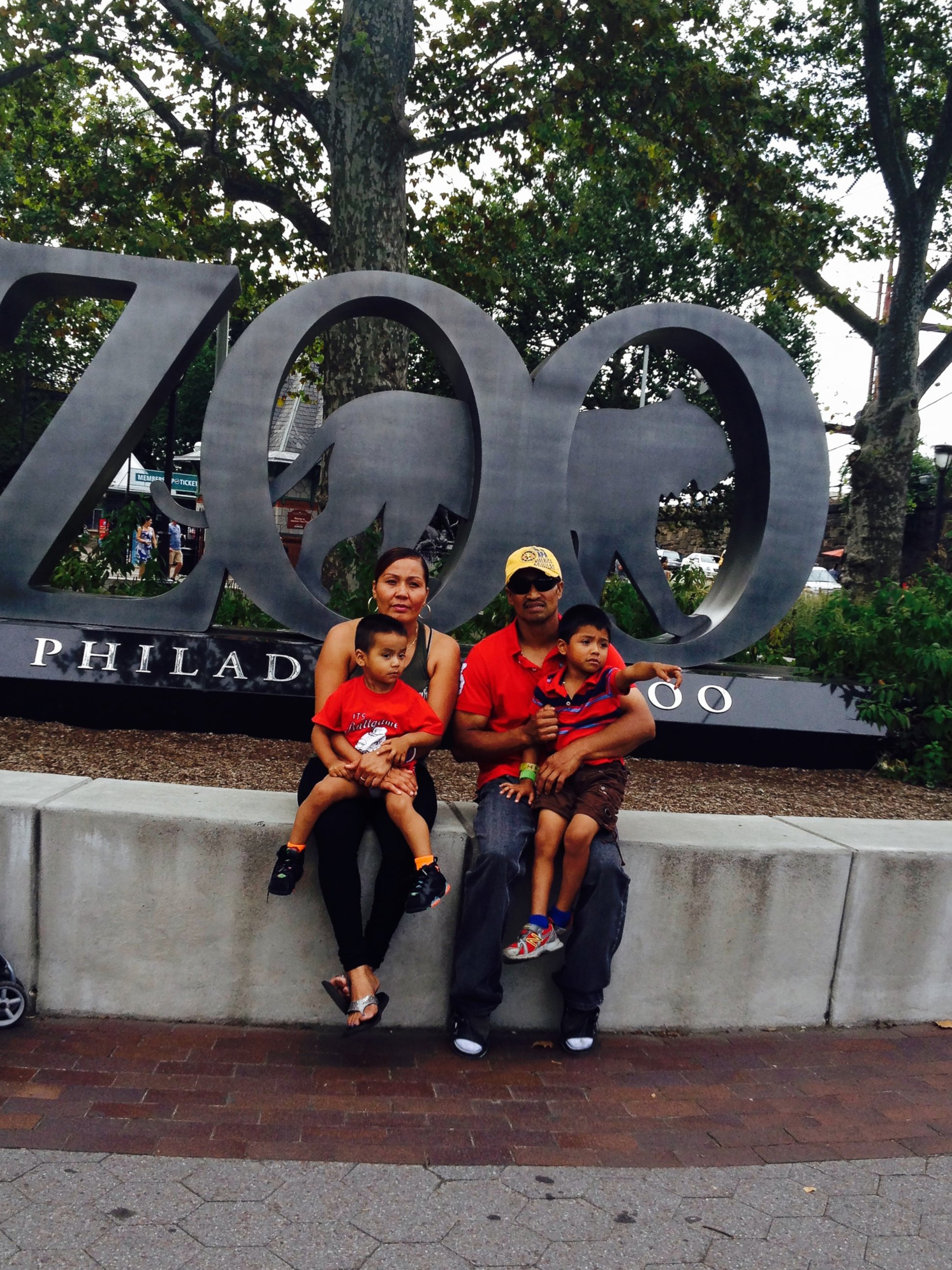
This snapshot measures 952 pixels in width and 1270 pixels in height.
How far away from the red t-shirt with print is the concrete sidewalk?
1333 millimetres

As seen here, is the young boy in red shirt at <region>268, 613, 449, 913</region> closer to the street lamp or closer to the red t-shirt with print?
the red t-shirt with print

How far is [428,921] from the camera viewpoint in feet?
11.9

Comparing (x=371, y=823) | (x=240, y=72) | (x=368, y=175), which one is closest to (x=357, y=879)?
(x=371, y=823)

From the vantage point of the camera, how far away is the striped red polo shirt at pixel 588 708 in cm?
367

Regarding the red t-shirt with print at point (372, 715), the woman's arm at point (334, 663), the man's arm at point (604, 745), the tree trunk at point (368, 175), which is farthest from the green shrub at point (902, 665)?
the tree trunk at point (368, 175)

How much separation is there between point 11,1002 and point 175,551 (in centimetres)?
1443

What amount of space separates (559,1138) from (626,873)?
3.13 ft

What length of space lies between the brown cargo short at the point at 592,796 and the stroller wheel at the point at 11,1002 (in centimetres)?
178

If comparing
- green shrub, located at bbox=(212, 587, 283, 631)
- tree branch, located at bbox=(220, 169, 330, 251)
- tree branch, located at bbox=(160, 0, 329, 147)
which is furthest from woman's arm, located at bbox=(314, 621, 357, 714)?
tree branch, located at bbox=(220, 169, 330, 251)

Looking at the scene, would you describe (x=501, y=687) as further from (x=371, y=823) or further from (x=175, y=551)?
(x=175, y=551)

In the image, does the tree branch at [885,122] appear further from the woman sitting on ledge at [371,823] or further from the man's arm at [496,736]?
the man's arm at [496,736]

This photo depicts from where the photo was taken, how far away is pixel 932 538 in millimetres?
26891

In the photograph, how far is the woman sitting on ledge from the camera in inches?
132

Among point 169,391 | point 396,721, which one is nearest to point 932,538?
point 169,391
